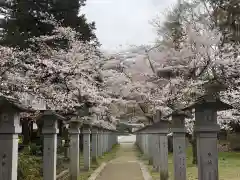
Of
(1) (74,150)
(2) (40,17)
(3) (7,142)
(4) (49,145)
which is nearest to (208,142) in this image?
(3) (7,142)

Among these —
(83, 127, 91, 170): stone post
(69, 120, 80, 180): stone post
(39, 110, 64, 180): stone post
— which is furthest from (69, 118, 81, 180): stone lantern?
(39, 110, 64, 180): stone post

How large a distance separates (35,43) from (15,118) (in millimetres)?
13487

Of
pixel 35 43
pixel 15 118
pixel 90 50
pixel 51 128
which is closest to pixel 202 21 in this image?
pixel 90 50

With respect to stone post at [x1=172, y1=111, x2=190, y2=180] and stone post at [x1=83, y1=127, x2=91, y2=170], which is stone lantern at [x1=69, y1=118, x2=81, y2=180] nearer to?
stone post at [x1=83, y1=127, x2=91, y2=170]

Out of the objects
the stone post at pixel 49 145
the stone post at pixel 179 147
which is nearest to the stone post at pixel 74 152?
the stone post at pixel 49 145

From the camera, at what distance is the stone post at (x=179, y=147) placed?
999 cm

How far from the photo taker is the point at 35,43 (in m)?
19.8

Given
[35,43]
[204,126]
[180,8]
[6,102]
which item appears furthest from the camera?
[180,8]

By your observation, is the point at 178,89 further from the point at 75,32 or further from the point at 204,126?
the point at 204,126

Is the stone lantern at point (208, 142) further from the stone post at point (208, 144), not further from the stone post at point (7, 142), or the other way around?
the stone post at point (7, 142)

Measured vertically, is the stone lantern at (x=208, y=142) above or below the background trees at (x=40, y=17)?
below

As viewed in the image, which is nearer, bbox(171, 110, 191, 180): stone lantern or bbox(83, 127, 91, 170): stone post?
bbox(171, 110, 191, 180): stone lantern

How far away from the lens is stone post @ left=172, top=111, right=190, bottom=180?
32.8 feet

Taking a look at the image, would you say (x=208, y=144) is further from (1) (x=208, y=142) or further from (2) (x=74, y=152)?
(2) (x=74, y=152)
